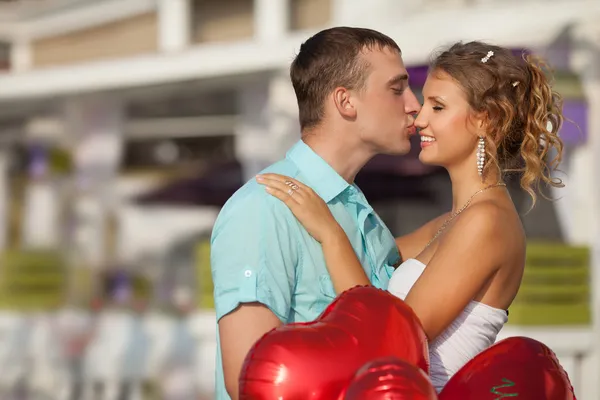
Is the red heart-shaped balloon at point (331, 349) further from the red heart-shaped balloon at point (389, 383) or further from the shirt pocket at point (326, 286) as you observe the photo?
the shirt pocket at point (326, 286)

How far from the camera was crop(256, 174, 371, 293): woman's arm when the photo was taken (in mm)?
2426

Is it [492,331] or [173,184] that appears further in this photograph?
[173,184]

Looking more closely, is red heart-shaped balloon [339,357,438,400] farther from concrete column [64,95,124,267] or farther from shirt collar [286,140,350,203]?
concrete column [64,95,124,267]

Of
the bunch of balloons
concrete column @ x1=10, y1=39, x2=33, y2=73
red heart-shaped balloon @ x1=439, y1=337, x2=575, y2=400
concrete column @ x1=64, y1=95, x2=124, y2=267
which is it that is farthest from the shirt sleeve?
concrete column @ x1=10, y1=39, x2=33, y2=73

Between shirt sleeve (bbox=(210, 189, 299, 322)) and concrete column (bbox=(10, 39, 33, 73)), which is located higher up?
shirt sleeve (bbox=(210, 189, 299, 322))

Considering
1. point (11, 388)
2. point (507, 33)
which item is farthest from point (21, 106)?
point (507, 33)

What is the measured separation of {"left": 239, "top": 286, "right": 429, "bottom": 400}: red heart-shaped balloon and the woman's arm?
360 millimetres

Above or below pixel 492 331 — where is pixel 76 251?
below

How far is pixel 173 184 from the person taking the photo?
10.7 meters

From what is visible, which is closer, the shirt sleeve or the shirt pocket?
the shirt sleeve

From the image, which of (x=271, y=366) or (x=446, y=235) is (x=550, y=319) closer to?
(x=446, y=235)

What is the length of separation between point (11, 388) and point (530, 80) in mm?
7818

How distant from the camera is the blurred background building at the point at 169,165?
22.1ft

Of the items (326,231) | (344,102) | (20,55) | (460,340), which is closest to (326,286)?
(326,231)
